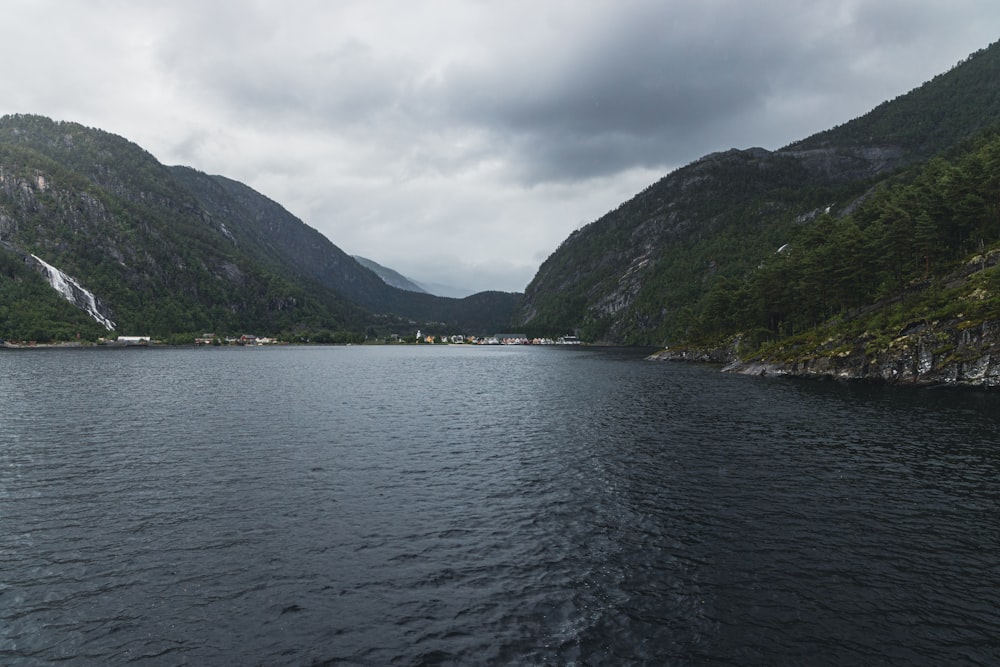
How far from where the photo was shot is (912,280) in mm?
103125

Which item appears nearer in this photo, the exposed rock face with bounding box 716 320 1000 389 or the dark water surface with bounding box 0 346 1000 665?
the dark water surface with bounding box 0 346 1000 665

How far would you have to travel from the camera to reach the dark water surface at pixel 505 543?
56.4ft

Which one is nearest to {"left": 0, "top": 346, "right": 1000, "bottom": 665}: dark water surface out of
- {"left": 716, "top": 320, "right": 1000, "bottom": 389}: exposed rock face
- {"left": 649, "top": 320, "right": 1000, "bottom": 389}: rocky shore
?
{"left": 716, "top": 320, "right": 1000, "bottom": 389}: exposed rock face

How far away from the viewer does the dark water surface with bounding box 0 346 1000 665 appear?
56.4 ft

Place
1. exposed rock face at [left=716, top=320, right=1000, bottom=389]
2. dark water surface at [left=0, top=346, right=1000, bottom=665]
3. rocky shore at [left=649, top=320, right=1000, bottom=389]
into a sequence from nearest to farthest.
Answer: dark water surface at [left=0, top=346, right=1000, bottom=665]
exposed rock face at [left=716, top=320, right=1000, bottom=389]
rocky shore at [left=649, top=320, right=1000, bottom=389]

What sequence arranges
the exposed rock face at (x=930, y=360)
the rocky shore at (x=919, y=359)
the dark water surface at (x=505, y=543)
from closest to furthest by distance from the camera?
the dark water surface at (x=505, y=543) → the exposed rock face at (x=930, y=360) → the rocky shore at (x=919, y=359)

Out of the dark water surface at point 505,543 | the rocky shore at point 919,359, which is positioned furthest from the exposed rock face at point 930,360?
the dark water surface at point 505,543

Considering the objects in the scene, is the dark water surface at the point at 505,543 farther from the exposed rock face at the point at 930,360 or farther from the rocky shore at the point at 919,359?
the rocky shore at the point at 919,359

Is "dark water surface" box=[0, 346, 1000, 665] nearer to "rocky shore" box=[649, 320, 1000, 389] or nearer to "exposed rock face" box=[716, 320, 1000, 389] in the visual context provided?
"exposed rock face" box=[716, 320, 1000, 389]

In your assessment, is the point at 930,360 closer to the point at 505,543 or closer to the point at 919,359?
the point at 919,359

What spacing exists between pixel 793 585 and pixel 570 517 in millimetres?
11969

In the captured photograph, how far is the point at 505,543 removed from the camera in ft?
84.0

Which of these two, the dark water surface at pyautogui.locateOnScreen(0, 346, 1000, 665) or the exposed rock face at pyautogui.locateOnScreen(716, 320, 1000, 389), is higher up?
the exposed rock face at pyautogui.locateOnScreen(716, 320, 1000, 389)

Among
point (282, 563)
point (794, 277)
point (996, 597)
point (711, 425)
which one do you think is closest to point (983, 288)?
point (794, 277)
